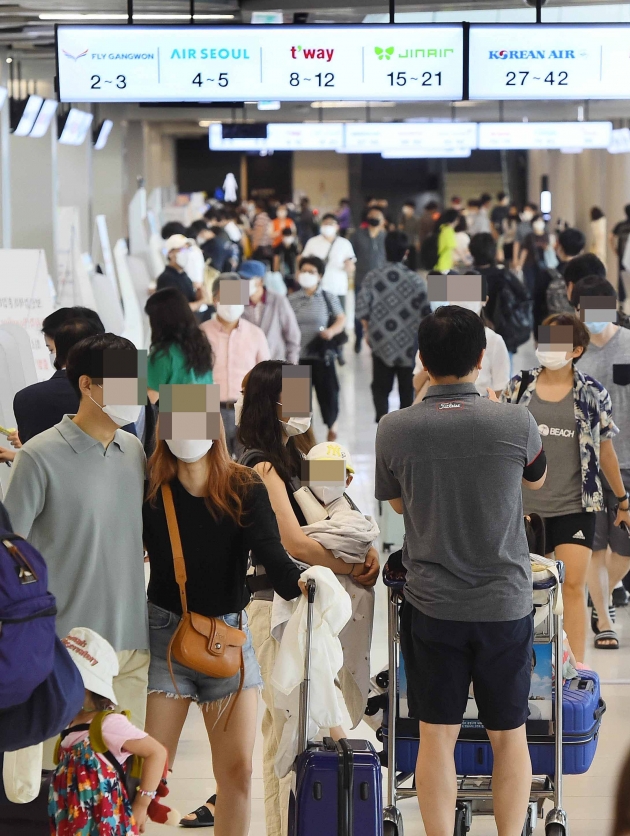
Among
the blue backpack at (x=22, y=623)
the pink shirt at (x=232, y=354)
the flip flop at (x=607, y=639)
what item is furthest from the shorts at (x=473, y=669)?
the pink shirt at (x=232, y=354)

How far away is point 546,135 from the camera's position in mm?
15008

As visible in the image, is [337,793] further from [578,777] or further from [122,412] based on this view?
[578,777]

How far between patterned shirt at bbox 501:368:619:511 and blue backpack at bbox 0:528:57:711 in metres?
2.67

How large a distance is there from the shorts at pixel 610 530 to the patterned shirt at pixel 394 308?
3686 mm

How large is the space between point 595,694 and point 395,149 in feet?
41.4

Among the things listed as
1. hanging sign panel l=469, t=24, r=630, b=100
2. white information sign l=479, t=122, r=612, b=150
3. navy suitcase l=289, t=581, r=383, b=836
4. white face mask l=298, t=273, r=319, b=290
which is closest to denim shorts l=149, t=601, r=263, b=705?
navy suitcase l=289, t=581, r=383, b=836

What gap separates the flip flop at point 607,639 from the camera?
19.3ft

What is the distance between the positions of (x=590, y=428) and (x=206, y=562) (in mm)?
2188

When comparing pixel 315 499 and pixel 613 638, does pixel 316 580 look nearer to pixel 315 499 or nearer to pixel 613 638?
pixel 315 499

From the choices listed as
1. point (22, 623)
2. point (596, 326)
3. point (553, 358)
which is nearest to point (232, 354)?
point (596, 326)

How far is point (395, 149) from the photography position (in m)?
15.6

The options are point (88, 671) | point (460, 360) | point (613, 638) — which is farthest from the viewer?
point (613, 638)

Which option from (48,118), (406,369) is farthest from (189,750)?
(48,118)

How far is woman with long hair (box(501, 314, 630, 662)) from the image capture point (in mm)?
4695
